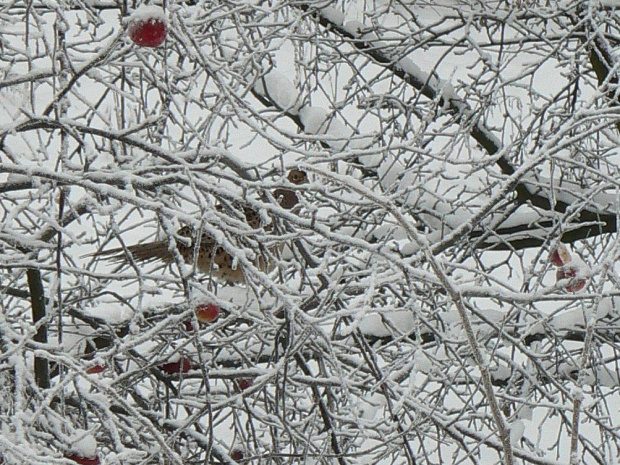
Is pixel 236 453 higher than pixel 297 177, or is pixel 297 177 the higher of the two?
pixel 297 177

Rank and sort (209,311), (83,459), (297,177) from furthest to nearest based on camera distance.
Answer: (297,177), (209,311), (83,459)

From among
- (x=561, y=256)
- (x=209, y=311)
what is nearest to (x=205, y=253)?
(x=561, y=256)

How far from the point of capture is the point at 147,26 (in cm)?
194

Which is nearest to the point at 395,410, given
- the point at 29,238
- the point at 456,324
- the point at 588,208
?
the point at 29,238

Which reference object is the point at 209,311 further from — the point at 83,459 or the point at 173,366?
the point at 173,366

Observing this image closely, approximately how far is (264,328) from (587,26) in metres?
2.16

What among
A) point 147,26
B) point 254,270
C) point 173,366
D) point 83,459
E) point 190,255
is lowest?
point 83,459

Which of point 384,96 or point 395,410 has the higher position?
point 384,96

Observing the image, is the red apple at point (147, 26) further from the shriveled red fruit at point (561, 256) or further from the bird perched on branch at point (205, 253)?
the shriveled red fruit at point (561, 256)

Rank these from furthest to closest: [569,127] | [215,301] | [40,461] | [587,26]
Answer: [587,26]
[215,301]
[569,127]
[40,461]

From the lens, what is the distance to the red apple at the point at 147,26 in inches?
76.4

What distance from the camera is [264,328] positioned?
258 centimetres

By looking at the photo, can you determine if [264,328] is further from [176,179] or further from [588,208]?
[588,208]

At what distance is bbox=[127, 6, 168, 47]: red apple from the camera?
6.36ft
